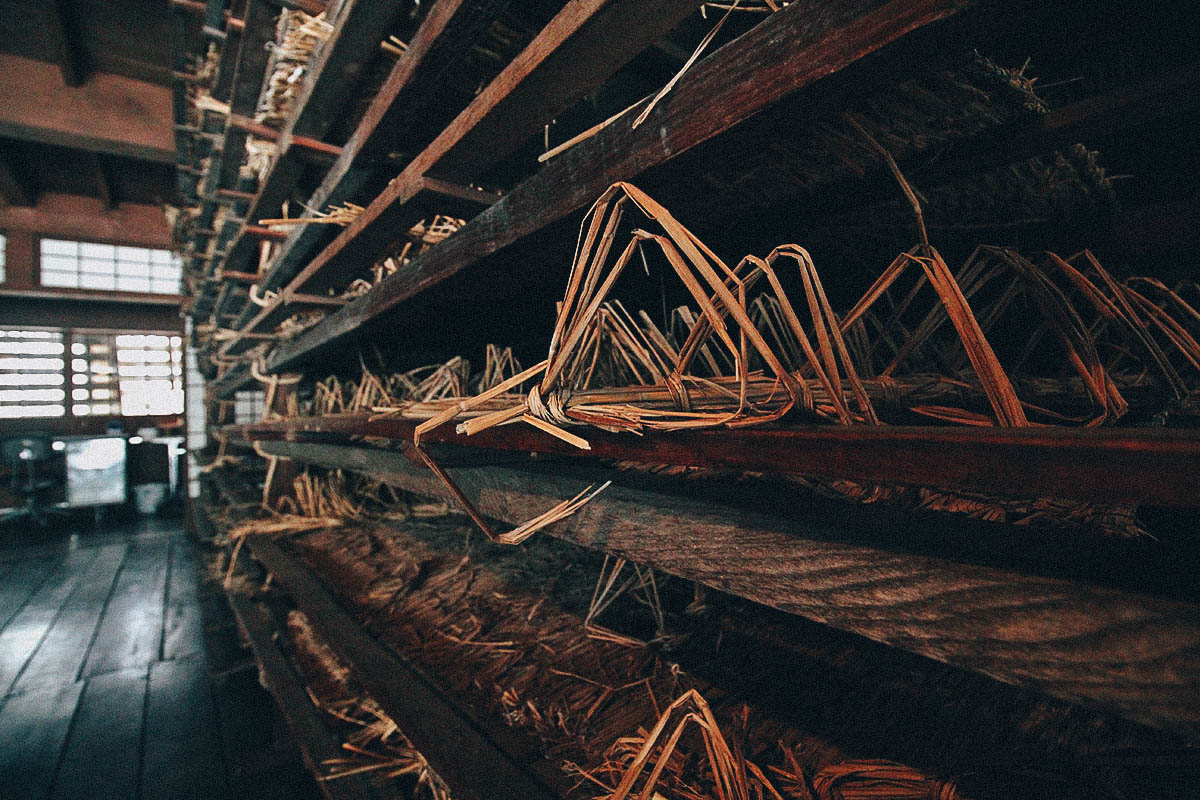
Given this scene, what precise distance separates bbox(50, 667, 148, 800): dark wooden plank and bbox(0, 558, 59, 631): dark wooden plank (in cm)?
176

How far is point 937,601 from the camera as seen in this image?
1.32 feet

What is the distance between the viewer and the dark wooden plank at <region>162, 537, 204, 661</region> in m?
3.27

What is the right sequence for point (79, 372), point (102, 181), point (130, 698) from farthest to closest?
point (79, 372)
point (102, 181)
point (130, 698)

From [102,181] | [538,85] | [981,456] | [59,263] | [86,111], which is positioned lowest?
[981,456]

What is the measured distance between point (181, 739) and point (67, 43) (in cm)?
440

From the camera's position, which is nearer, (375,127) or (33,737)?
(375,127)

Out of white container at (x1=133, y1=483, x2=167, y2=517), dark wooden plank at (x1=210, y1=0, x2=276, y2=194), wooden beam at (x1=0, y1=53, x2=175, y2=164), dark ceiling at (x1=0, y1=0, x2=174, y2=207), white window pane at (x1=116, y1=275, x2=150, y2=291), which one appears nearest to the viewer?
dark wooden plank at (x1=210, y1=0, x2=276, y2=194)

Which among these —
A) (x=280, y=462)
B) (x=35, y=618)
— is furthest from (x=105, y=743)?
(x=35, y=618)

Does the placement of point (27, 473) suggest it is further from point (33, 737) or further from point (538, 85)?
point (538, 85)

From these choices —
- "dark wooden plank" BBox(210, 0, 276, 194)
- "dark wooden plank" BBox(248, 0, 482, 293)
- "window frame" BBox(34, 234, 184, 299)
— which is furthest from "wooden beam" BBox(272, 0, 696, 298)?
"window frame" BBox(34, 234, 184, 299)

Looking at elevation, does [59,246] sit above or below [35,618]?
above

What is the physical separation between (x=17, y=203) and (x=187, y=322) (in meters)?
2.09

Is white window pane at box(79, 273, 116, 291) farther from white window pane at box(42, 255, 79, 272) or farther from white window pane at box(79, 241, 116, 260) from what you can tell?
white window pane at box(79, 241, 116, 260)

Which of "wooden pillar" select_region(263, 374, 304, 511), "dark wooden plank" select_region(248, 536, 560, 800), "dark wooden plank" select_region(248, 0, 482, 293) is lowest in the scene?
"dark wooden plank" select_region(248, 536, 560, 800)
